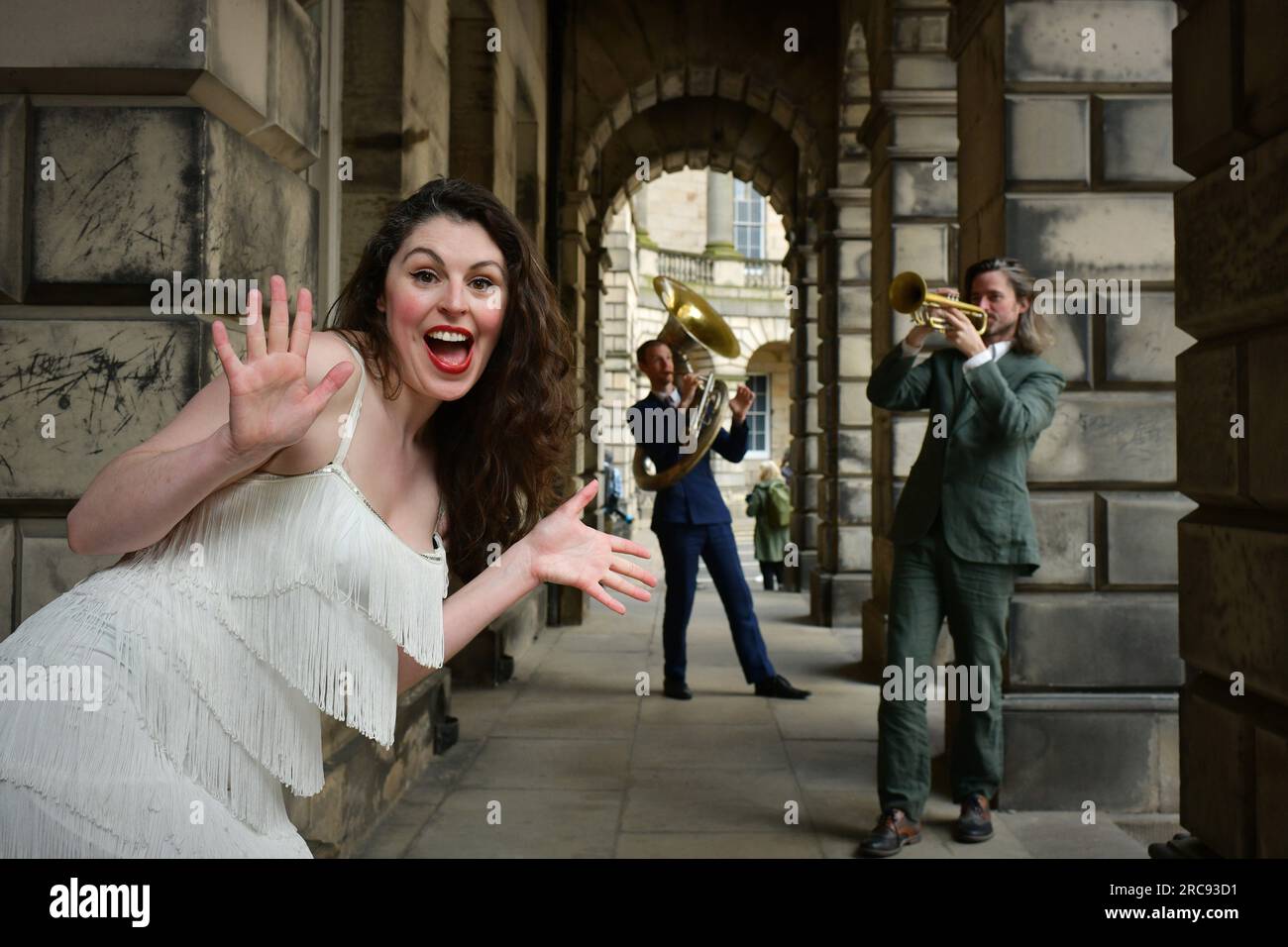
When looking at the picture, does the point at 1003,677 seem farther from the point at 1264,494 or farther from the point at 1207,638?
the point at 1264,494

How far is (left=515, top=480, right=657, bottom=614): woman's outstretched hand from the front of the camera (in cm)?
197

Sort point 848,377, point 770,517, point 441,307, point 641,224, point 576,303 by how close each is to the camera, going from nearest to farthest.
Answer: point 441,307, point 848,377, point 576,303, point 770,517, point 641,224

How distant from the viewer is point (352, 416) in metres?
1.76

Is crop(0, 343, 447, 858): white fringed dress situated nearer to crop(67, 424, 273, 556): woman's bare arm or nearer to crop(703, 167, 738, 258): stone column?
crop(67, 424, 273, 556): woman's bare arm

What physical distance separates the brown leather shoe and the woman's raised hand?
10.3ft

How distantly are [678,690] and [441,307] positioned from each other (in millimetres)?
5425

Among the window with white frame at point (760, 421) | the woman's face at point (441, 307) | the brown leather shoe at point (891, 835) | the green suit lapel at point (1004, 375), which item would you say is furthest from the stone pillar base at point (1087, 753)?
the window with white frame at point (760, 421)

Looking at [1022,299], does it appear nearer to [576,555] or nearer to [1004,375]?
[1004,375]

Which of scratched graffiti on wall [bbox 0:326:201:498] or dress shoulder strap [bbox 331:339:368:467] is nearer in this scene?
dress shoulder strap [bbox 331:339:368:467]

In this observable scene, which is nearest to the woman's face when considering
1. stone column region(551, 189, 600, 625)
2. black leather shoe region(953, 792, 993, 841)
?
black leather shoe region(953, 792, 993, 841)

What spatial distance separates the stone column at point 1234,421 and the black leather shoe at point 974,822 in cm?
141

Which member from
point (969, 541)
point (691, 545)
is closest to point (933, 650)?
point (969, 541)

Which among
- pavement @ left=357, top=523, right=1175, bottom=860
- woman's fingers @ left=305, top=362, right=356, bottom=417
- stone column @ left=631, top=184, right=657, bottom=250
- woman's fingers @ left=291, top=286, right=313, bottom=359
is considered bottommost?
pavement @ left=357, top=523, right=1175, bottom=860

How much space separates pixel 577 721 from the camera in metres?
6.36
